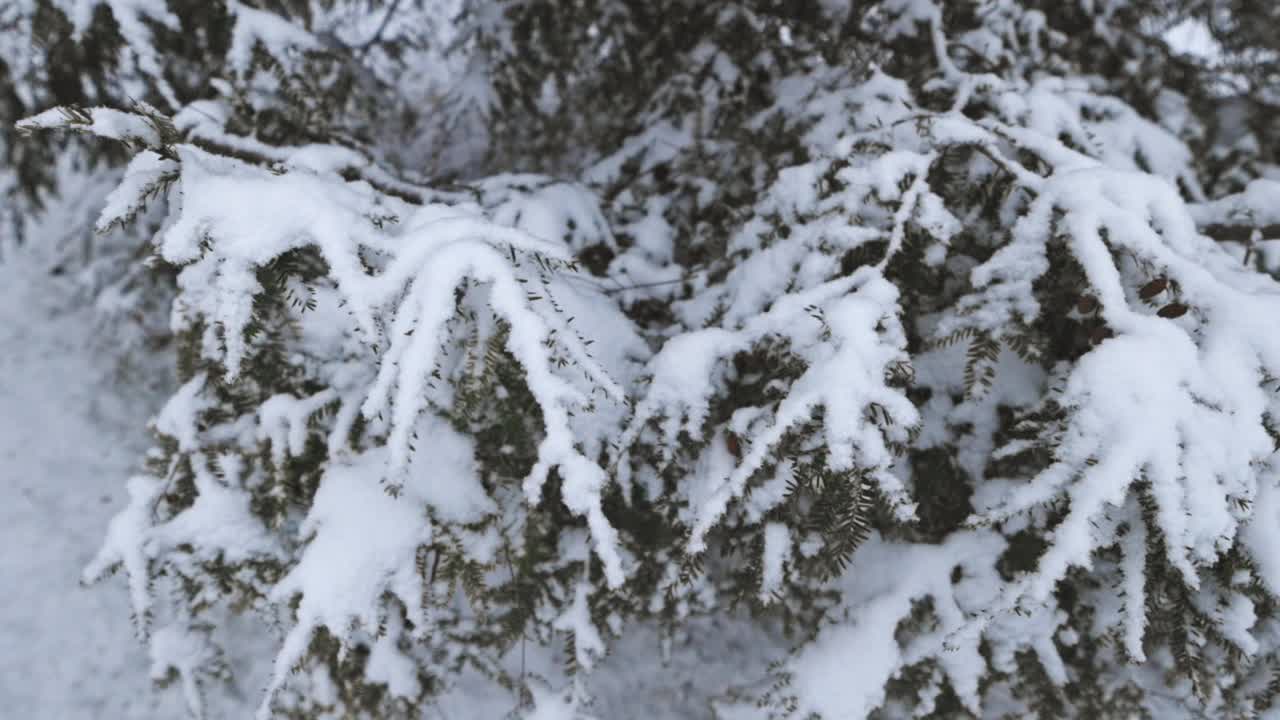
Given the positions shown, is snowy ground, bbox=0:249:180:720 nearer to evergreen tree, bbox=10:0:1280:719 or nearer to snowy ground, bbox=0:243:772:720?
snowy ground, bbox=0:243:772:720

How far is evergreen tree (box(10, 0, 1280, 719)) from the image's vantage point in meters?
1.32

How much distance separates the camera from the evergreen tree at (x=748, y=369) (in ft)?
4.32

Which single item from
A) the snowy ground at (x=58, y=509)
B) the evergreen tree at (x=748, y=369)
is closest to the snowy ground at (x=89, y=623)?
the snowy ground at (x=58, y=509)

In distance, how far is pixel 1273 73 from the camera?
326 centimetres

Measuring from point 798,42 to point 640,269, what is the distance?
1.57 metres

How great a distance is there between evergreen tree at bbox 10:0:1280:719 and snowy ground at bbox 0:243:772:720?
30.2 inches

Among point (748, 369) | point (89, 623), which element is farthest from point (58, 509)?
point (748, 369)

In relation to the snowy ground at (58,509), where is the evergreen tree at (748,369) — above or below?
above

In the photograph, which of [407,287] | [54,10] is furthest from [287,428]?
[54,10]

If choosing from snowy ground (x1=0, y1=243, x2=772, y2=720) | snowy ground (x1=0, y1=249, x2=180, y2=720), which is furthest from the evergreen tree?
snowy ground (x1=0, y1=249, x2=180, y2=720)

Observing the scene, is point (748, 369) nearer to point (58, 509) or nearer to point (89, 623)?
point (89, 623)

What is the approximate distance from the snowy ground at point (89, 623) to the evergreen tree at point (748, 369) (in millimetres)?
768

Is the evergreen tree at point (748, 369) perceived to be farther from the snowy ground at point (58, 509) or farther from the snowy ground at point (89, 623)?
the snowy ground at point (58, 509)

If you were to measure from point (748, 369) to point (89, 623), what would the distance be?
13.1 feet
